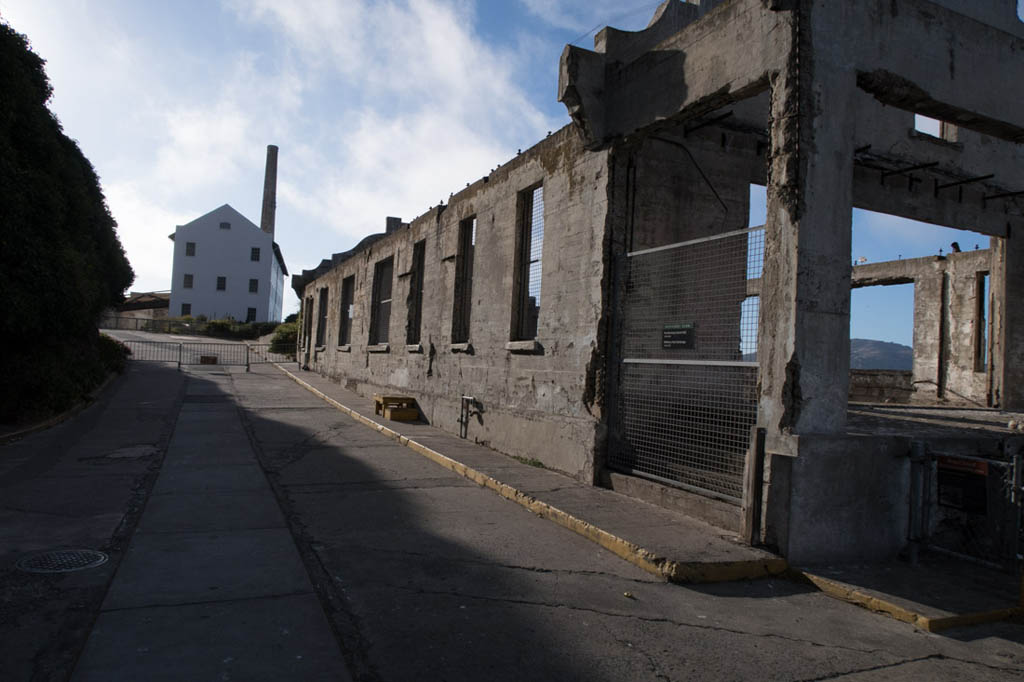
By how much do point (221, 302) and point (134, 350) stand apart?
2584cm

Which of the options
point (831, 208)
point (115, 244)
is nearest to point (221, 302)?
point (115, 244)

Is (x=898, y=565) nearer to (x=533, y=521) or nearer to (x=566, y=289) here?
(x=533, y=521)

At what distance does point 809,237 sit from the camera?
5527mm

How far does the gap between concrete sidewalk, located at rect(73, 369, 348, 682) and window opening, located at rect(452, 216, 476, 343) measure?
5682 millimetres

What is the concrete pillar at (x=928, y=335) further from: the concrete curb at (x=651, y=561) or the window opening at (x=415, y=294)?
the concrete curb at (x=651, y=561)

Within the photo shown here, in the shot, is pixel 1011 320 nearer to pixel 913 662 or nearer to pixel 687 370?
pixel 687 370

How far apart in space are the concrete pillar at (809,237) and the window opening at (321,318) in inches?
916

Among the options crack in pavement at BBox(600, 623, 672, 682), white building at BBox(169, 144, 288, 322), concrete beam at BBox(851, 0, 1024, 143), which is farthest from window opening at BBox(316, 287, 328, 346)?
white building at BBox(169, 144, 288, 322)

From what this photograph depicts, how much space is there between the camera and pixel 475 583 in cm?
471

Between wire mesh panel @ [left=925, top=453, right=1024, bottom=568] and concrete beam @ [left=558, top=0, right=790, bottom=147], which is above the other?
concrete beam @ [left=558, top=0, right=790, bottom=147]

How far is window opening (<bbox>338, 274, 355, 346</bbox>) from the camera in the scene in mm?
22859

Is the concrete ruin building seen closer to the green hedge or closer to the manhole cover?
the manhole cover

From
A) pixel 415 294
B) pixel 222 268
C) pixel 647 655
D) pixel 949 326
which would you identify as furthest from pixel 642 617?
pixel 222 268

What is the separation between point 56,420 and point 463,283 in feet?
26.3
